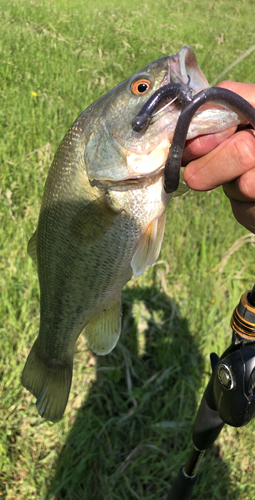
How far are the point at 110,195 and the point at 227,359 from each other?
758mm

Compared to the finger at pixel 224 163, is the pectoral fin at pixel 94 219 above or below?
below

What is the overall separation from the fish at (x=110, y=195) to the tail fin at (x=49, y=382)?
312 mm

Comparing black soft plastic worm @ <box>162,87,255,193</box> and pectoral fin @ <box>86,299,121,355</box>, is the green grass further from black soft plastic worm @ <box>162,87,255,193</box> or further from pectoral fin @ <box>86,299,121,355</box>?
black soft plastic worm @ <box>162,87,255,193</box>

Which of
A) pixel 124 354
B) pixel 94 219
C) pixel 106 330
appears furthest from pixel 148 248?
pixel 124 354

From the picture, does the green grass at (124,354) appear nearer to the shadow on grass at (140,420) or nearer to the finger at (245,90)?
the shadow on grass at (140,420)

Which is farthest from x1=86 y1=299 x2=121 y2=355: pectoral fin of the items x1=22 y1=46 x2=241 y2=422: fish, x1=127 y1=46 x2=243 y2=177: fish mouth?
x1=127 y1=46 x2=243 y2=177: fish mouth

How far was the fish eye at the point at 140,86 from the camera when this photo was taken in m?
1.26

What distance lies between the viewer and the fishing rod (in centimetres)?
103

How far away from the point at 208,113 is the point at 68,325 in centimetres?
106

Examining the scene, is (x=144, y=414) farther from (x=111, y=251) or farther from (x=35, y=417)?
(x=111, y=251)

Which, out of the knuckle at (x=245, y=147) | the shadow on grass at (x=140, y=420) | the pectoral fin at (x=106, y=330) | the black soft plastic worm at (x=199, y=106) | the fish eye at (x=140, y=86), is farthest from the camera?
the shadow on grass at (x=140, y=420)

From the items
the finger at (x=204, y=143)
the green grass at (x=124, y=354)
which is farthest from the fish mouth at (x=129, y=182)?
the green grass at (x=124, y=354)

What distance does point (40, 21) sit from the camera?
6.47m

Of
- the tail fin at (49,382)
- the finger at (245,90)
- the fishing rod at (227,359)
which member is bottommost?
the tail fin at (49,382)
